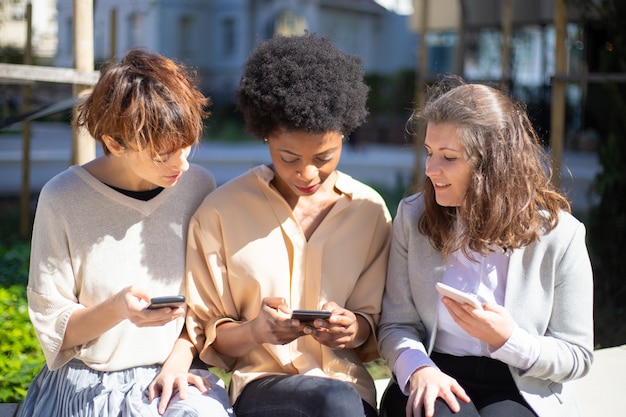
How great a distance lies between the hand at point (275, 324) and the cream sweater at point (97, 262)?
0.34m

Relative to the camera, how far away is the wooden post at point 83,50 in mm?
3893

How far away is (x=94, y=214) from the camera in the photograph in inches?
101

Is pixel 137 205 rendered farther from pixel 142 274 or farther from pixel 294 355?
pixel 294 355

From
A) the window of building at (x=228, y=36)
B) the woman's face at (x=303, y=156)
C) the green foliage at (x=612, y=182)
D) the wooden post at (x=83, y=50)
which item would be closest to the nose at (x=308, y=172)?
the woman's face at (x=303, y=156)

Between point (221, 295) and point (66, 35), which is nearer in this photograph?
point (221, 295)

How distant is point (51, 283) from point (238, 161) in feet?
45.3

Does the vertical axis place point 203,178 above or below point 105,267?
above

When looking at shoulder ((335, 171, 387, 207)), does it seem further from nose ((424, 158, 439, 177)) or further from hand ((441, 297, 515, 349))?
hand ((441, 297, 515, 349))

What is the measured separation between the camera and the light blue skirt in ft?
7.80

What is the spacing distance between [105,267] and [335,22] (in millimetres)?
34812

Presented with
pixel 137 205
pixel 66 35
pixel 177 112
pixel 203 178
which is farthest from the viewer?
pixel 66 35

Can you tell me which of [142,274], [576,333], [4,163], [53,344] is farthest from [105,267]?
[4,163]

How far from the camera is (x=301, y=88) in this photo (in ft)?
8.36

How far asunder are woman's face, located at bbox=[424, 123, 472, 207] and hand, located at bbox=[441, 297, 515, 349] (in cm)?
34
